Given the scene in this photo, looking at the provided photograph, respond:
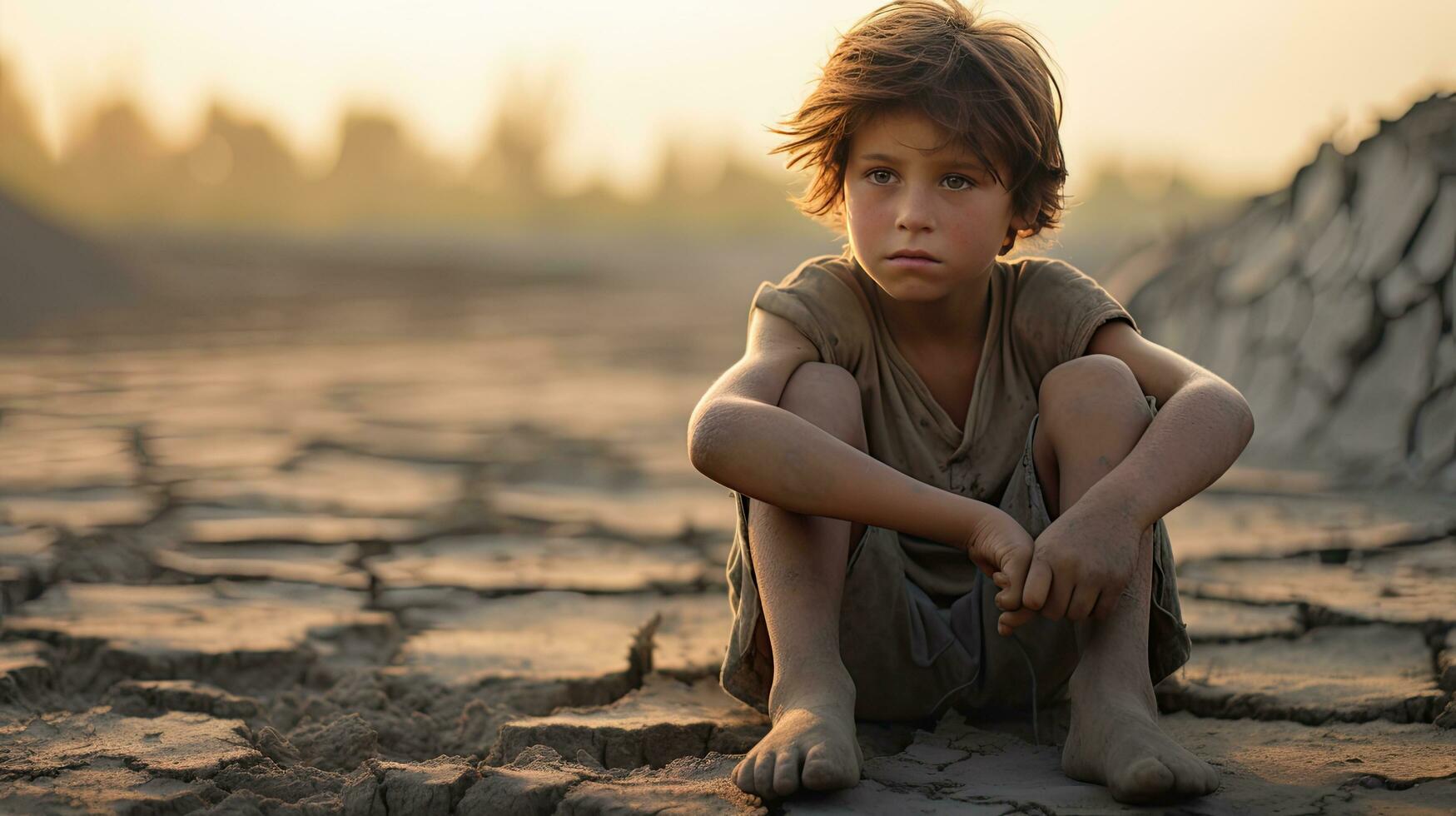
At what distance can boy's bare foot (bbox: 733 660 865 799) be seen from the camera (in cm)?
131

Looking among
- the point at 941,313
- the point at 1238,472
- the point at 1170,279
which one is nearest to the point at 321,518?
the point at 941,313

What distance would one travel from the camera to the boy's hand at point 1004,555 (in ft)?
4.53

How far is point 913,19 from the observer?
185 cm

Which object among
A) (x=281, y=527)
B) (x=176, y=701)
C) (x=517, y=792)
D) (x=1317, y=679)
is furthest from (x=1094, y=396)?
(x=281, y=527)

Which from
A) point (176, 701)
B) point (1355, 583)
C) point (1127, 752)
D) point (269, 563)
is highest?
point (1355, 583)

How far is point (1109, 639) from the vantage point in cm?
149

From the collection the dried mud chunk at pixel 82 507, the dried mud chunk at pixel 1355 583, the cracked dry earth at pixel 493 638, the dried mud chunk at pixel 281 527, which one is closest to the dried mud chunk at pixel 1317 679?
the cracked dry earth at pixel 493 638

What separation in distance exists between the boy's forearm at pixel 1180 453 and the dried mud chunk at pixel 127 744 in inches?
44.6

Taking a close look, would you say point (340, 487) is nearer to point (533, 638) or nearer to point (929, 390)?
point (533, 638)

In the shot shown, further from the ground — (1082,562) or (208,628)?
(1082,562)

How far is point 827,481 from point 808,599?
18cm

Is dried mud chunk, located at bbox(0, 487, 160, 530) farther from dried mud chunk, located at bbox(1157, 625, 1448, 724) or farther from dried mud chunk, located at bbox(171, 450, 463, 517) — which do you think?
dried mud chunk, located at bbox(1157, 625, 1448, 724)

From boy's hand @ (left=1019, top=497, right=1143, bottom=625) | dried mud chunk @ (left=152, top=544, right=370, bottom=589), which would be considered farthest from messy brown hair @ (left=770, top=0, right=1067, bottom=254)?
dried mud chunk @ (left=152, top=544, right=370, bottom=589)

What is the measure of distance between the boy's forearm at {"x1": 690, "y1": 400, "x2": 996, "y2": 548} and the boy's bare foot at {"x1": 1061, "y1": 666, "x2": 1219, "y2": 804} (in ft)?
0.78
